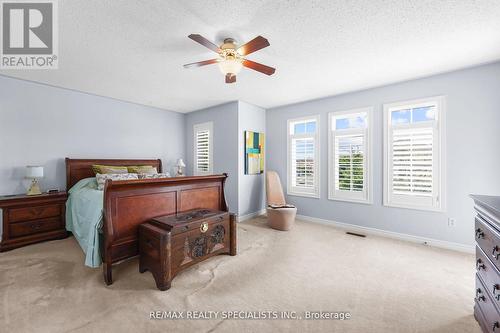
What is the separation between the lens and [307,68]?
2924 millimetres

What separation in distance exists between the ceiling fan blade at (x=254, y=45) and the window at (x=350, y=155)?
259cm

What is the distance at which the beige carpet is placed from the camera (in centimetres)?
164

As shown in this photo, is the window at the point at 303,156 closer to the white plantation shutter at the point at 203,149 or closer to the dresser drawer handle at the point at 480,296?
the white plantation shutter at the point at 203,149

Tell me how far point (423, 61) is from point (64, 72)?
495 cm

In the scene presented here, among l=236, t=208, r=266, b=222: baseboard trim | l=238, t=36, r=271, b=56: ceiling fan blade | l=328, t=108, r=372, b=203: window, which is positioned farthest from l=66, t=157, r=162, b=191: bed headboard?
l=328, t=108, r=372, b=203: window

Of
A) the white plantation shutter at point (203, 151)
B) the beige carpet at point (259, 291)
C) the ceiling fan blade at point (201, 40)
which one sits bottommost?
the beige carpet at point (259, 291)

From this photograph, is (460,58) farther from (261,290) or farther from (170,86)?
(170,86)

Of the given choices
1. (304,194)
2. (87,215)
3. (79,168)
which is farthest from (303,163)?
(79,168)

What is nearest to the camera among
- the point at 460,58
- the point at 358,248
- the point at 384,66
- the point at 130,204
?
the point at 130,204

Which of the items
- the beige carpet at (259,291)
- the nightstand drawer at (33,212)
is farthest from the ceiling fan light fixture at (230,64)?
the nightstand drawer at (33,212)

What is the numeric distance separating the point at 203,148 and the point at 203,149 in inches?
1.0

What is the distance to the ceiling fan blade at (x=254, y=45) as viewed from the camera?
1850 mm

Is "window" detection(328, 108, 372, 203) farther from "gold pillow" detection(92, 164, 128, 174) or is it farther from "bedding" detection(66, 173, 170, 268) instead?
"gold pillow" detection(92, 164, 128, 174)

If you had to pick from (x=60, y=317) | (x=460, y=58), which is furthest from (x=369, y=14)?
(x=60, y=317)
